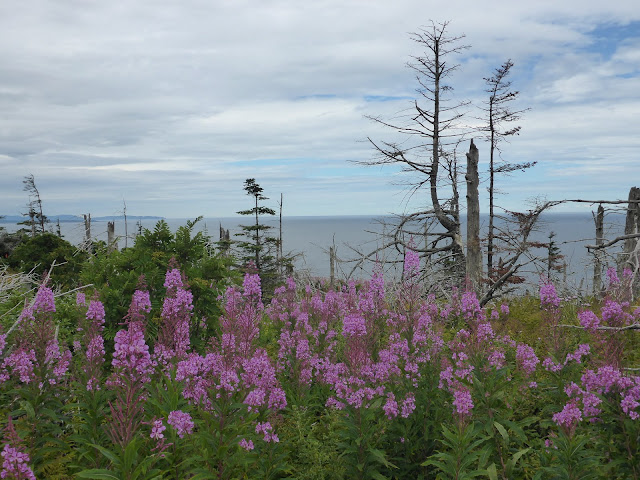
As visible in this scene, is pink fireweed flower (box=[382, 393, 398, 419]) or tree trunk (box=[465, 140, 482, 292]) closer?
pink fireweed flower (box=[382, 393, 398, 419])

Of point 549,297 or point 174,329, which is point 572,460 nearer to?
point 549,297

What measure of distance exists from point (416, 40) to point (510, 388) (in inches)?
642

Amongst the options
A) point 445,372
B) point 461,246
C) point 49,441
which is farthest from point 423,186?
point 49,441

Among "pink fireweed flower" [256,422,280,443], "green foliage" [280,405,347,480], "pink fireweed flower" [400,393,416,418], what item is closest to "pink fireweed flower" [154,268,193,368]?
"pink fireweed flower" [256,422,280,443]

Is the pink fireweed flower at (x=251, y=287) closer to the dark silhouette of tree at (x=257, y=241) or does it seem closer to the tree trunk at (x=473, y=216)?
the tree trunk at (x=473, y=216)

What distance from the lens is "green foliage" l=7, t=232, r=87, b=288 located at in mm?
14383

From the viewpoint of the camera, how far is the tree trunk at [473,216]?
15.1m

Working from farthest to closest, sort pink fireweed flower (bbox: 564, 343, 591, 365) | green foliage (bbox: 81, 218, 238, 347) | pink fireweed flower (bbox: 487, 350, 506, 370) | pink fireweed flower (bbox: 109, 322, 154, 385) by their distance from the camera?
green foliage (bbox: 81, 218, 238, 347), pink fireweed flower (bbox: 564, 343, 591, 365), pink fireweed flower (bbox: 487, 350, 506, 370), pink fireweed flower (bbox: 109, 322, 154, 385)

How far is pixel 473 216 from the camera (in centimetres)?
1549

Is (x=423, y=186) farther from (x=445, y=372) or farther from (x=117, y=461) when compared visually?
(x=117, y=461)

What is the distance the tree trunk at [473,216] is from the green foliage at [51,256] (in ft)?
38.1

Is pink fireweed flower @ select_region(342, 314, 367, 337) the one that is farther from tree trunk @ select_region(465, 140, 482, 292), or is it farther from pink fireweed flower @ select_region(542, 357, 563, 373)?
tree trunk @ select_region(465, 140, 482, 292)

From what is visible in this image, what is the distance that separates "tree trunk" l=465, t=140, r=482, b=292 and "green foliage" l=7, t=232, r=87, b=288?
11610 millimetres

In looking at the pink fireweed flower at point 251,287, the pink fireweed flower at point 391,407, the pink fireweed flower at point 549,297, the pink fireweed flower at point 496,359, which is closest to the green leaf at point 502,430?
the pink fireweed flower at point 496,359
